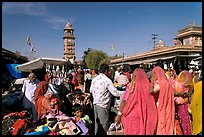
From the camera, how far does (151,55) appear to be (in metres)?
23.8

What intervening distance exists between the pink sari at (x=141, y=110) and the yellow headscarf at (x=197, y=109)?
0.75m

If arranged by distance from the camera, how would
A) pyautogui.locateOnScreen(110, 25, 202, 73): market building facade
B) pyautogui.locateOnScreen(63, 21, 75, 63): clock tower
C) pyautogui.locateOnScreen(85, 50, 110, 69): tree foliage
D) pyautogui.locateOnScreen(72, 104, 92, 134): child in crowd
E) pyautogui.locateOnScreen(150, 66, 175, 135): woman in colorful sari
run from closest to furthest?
pyautogui.locateOnScreen(150, 66, 175, 135): woman in colorful sari → pyautogui.locateOnScreen(72, 104, 92, 134): child in crowd → pyautogui.locateOnScreen(110, 25, 202, 73): market building facade → pyautogui.locateOnScreen(63, 21, 75, 63): clock tower → pyautogui.locateOnScreen(85, 50, 110, 69): tree foliage

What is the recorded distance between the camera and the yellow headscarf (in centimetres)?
298

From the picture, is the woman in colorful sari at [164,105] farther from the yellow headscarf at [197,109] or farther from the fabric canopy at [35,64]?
the fabric canopy at [35,64]

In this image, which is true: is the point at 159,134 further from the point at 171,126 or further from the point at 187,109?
the point at 187,109

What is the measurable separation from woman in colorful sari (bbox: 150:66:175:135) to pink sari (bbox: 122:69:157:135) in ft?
0.22

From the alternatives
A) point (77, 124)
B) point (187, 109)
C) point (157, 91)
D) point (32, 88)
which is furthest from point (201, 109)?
point (32, 88)

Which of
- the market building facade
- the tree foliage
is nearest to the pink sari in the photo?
the market building facade

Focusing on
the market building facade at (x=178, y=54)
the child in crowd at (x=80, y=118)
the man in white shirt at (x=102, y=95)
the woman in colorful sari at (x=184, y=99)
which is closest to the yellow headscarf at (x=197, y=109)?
the woman in colorful sari at (x=184, y=99)

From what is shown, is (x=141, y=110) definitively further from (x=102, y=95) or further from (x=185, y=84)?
(x=102, y=95)

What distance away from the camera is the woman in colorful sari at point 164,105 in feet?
8.68

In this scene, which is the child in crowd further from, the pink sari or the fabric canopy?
the fabric canopy

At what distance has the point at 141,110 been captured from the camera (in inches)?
105

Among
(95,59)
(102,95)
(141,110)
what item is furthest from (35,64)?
(95,59)
